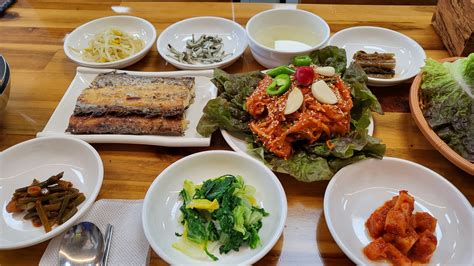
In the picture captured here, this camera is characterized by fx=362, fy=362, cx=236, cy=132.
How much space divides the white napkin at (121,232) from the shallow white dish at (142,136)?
0.35 meters

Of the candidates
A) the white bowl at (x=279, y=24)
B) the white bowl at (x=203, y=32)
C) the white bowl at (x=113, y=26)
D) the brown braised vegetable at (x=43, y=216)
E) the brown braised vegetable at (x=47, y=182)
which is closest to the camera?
the brown braised vegetable at (x=43, y=216)

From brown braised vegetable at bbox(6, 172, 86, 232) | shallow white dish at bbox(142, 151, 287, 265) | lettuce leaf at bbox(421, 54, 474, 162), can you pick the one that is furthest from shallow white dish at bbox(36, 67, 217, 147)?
lettuce leaf at bbox(421, 54, 474, 162)

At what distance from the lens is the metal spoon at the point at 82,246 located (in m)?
1.33

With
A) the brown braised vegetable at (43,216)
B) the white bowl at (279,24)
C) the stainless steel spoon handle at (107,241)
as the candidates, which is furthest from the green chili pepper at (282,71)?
the brown braised vegetable at (43,216)

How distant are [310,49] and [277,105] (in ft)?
1.85

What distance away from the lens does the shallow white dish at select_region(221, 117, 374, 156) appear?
67.7 inches

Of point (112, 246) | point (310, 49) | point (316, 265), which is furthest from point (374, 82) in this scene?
point (112, 246)

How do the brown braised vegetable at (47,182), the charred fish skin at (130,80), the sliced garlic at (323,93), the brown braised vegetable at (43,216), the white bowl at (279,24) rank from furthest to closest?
the white bowl at (279,24) → the charred fish skin at (130,80) → the sliced garlic at (323,93) → the brown braised vegetable at (47,182) → the brown braised vegetable at (43,216)

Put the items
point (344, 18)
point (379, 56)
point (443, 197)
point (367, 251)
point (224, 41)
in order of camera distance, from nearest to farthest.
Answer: point (367, 251) → point (443, 197) → point (379, 56) → point (224, 41) → point (344, 18)

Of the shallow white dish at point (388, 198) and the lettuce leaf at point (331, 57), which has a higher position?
the lettuce leaf at point (331, 57)

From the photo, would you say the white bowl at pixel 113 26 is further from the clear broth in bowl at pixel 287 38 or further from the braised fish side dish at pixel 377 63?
the braised fish side dish at pixel 377 63

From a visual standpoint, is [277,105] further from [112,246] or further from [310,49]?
[112,246]

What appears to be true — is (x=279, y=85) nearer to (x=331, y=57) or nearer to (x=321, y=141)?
(x=321, y=141)

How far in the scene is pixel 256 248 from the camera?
136 cm
